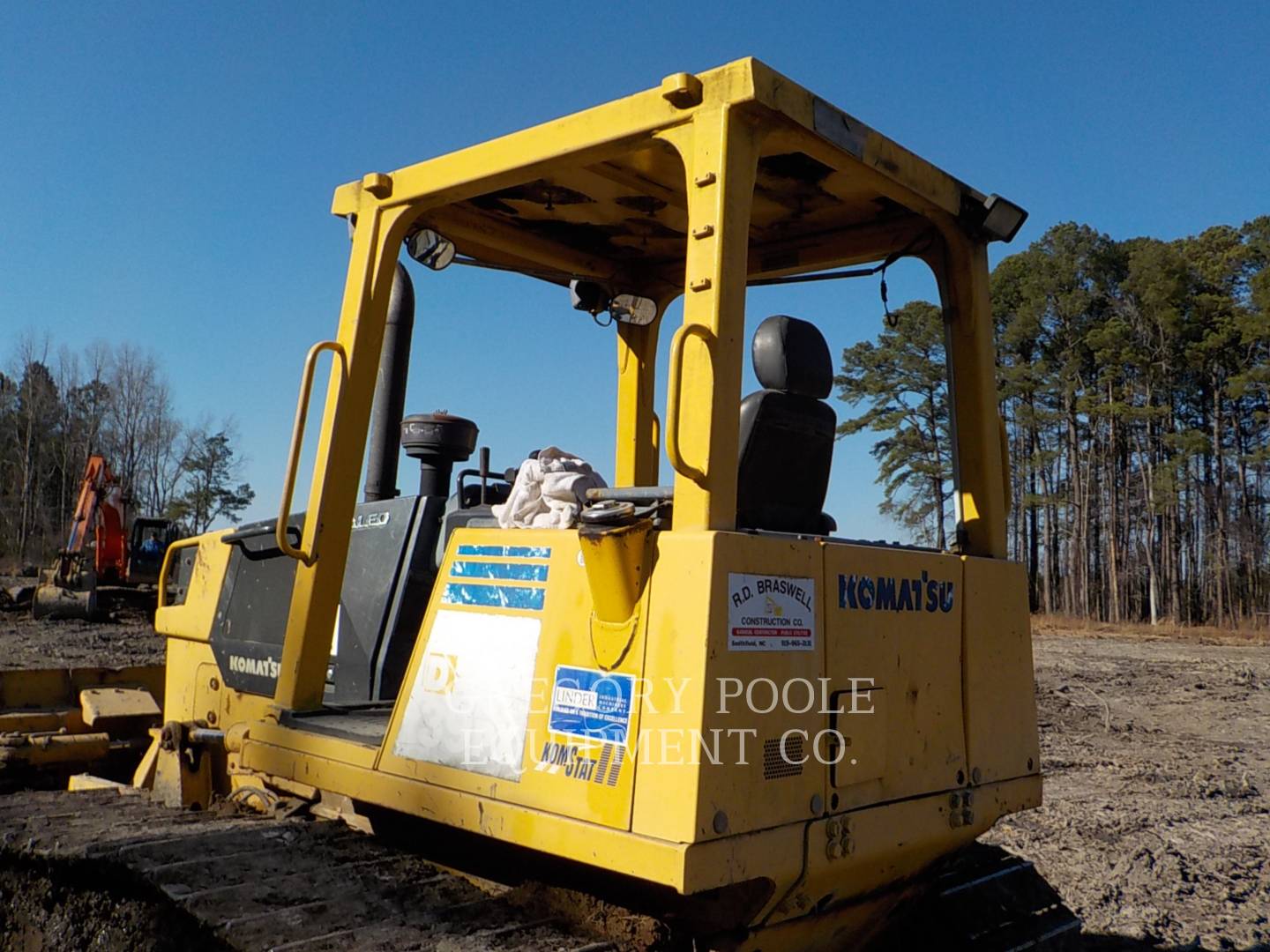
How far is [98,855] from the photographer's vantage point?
2.79m

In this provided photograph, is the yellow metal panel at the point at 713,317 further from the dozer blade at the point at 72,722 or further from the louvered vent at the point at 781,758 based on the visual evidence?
the dozer blade at the point at 72,722

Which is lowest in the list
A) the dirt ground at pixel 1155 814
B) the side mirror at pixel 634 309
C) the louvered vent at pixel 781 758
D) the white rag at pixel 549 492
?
the dirt ground at pixel 1155 814

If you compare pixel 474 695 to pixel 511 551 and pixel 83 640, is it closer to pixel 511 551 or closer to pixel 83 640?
pixel 511 551

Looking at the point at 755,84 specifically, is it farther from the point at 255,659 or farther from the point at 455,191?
the point at 255,659

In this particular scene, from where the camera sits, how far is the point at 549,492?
2832mm

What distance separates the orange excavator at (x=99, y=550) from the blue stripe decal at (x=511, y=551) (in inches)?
788

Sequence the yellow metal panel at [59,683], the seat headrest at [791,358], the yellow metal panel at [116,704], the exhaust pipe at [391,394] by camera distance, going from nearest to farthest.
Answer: the seat headrest at [791,358]
the exhaust pipe at [391,394]
the yellow metal panel at [116,704]
the yellow metal panel at [59,683]

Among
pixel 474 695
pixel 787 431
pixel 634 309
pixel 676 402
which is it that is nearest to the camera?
pixel 676 402

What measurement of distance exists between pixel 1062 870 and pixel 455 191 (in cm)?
508

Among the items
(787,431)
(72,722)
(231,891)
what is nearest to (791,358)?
(787,431)

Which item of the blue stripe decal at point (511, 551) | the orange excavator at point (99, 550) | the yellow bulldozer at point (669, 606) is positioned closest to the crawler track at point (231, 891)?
the yellow bulldozer at point (669, 606)

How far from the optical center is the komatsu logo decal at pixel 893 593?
8.93 feet

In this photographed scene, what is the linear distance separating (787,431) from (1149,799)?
655cm

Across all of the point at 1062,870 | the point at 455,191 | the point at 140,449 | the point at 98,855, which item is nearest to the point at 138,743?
the point at 98,855
